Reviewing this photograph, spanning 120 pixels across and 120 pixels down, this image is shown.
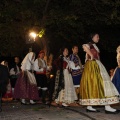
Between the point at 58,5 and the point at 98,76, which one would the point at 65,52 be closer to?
the point at 98,76

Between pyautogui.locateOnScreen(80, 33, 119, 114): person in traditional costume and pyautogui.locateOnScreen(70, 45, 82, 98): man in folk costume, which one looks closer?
pyautogui.locateOnScreen(80, 33, 119, 114): person in traditional costume

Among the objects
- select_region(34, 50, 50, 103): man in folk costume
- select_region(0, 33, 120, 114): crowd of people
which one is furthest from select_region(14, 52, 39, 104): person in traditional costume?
select_region(34, 50, 50, 103): man in folk costume

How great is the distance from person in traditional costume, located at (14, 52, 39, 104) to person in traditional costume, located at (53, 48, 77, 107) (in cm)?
131

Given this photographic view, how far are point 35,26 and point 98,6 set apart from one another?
112 inches

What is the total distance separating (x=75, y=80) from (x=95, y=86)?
2.52 meters

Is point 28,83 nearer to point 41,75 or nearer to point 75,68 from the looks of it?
point 41,75

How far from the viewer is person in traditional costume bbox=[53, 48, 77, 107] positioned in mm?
9148

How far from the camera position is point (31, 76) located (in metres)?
10.4

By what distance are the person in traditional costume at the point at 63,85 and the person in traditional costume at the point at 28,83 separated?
1312 mm

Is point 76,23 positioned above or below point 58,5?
below

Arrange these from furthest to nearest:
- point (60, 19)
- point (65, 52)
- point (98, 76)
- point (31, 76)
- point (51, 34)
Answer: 1. point (51, 34)
2. point (60, 19)
3. point (31, 76)
4. point (65, 52)
5. point (98, 76)

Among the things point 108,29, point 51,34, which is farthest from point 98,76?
point 108,29

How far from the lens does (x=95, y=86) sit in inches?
290

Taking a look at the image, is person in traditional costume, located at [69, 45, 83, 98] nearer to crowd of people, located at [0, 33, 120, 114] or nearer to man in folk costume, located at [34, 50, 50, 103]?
crowd of people, located at [0, 33, 120, 114]
